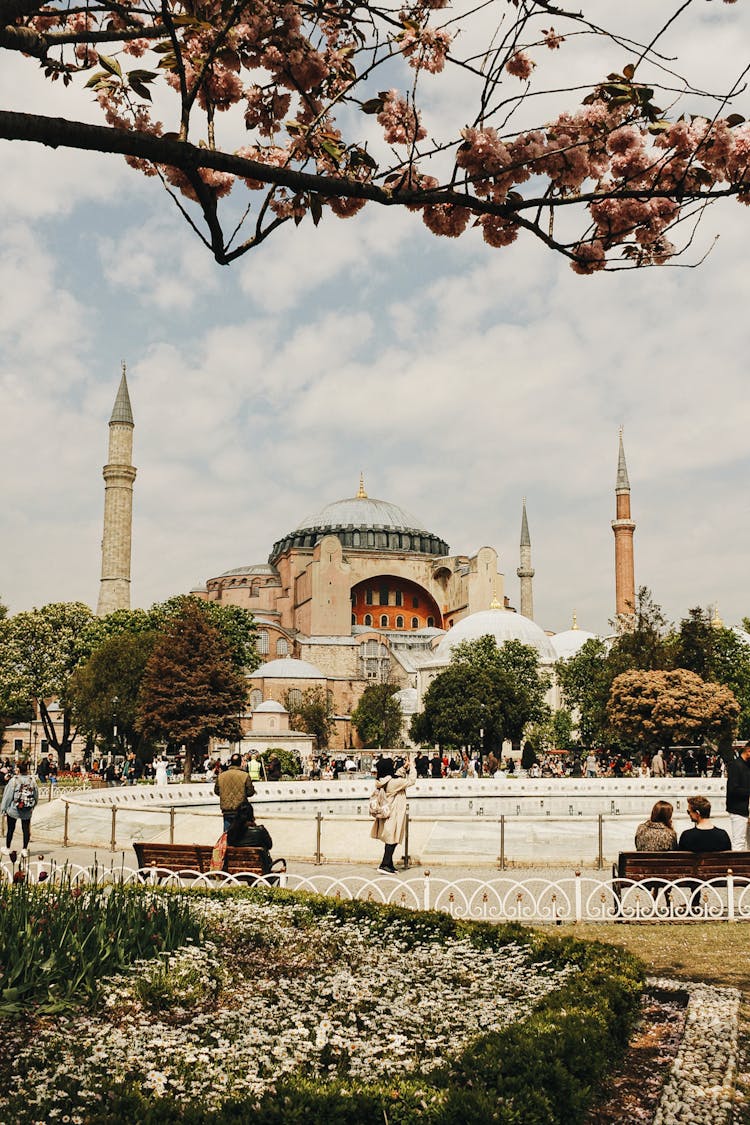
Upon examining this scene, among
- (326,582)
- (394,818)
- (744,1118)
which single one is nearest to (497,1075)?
(744,1118)

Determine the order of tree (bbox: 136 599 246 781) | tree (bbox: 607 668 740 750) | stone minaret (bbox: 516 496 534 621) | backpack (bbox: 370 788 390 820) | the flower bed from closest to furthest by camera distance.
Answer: the flower bed < backpack (bbox: 370 788 390 820) < tree (bbox: 136 599 246 781) < tree (bbox: 607 668 740 750) < stone minaret (bbox: 516 496 534 621)

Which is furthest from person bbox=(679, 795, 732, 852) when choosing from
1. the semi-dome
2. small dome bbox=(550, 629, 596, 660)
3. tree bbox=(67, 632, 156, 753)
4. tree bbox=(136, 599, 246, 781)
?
small dome bbox=(550, 629, 596, 660)

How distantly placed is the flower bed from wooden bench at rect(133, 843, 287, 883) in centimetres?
147

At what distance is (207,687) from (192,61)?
1037 inches

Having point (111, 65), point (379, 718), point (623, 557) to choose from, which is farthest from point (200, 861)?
point (623, 557)

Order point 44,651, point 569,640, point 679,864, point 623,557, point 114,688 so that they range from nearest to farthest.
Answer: point 679,864 < point 114,688 < point 44,651 < point 623,557 < point 569,640

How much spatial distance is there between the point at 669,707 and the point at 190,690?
13.9 m

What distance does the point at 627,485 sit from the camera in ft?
214

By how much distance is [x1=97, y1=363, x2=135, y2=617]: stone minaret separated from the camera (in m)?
56.2

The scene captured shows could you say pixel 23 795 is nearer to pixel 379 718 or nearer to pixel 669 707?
pixel 669 707

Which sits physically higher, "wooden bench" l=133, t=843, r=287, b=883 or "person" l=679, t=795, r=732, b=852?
"person" l=679, t=795, r=732, b=852

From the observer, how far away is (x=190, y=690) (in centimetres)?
3009

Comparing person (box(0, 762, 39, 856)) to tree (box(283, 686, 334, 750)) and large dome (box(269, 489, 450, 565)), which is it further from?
large dome (box(269, 489, 450, 565))

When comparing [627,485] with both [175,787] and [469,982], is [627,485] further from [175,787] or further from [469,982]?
[469,982]
